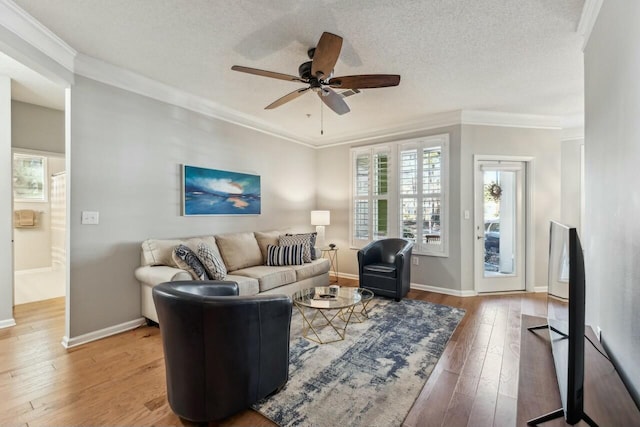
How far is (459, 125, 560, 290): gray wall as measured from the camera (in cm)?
428

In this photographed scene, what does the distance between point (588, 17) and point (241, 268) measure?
3.93 m

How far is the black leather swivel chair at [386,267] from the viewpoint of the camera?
152 inches

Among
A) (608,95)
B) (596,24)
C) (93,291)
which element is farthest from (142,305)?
(596,24)

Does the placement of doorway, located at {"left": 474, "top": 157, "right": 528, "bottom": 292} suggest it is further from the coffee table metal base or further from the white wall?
the white wall

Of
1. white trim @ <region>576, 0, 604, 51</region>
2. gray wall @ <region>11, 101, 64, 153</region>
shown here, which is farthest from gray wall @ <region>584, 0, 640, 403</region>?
gray wall @ <region>11, 101, 64, 153</region>

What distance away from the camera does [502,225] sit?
4422 mm

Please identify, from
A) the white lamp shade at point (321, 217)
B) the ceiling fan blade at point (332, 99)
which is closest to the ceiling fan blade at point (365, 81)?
the ceiling fan blade at point (332, 99)

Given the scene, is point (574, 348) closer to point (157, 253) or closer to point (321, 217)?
point (157, 253)

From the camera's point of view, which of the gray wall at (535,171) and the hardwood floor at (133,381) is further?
the gray wall at (535,171)

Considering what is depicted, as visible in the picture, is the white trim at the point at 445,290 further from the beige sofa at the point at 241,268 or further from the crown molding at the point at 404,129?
the crown molding at the point at 404,129

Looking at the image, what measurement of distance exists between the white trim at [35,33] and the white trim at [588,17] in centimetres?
388

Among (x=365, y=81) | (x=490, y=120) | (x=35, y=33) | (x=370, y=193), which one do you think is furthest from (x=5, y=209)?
(x=490, y=120)

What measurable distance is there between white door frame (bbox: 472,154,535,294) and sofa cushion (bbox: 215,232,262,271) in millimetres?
3196

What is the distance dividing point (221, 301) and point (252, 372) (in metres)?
0.52
